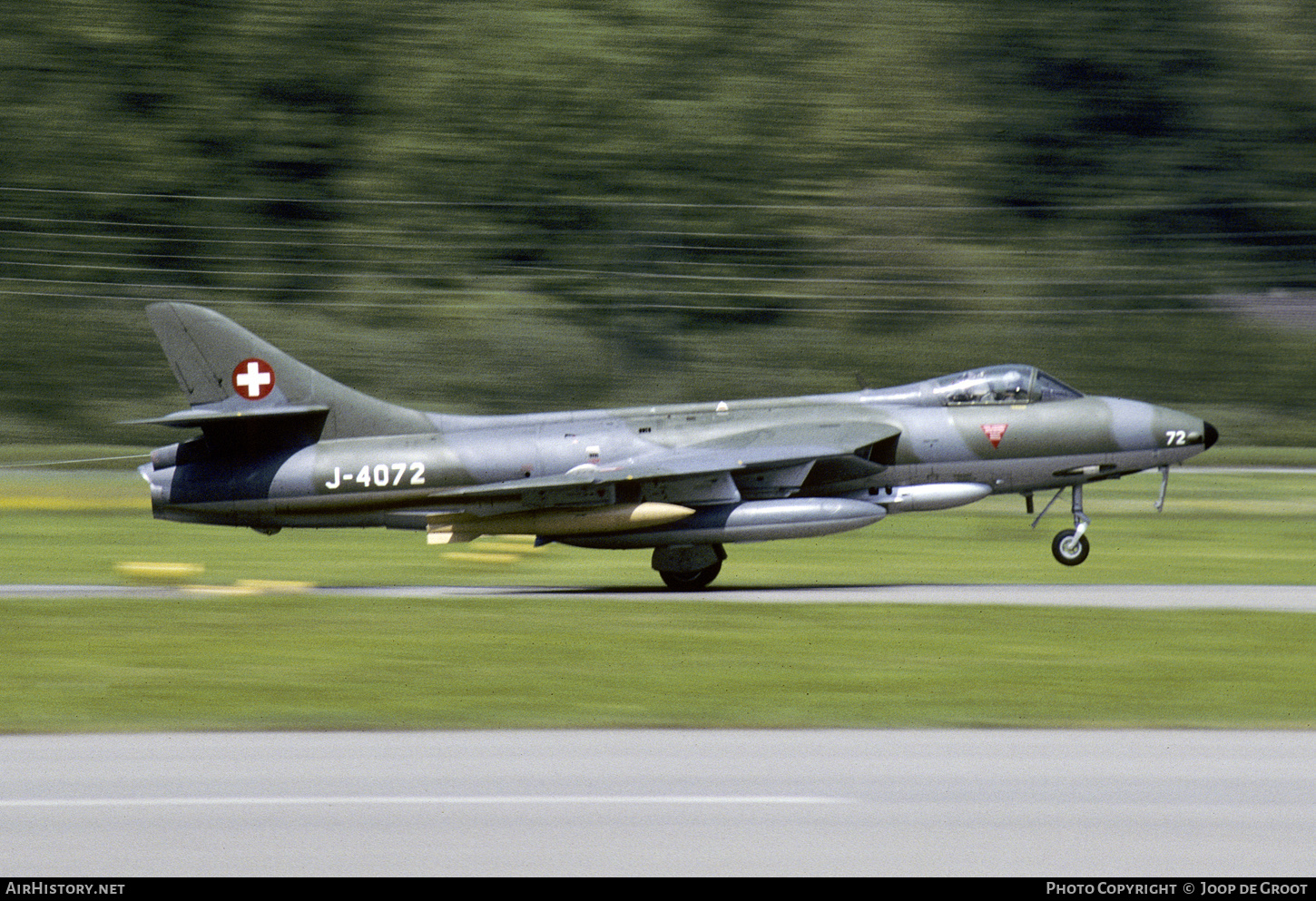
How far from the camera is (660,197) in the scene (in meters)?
52.2

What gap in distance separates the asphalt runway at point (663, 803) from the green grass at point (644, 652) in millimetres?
860

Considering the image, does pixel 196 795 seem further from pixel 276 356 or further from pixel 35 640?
pixel 276 356

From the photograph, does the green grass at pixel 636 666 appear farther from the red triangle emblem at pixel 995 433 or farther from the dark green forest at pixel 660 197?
the dark green forest at pixel 660 197

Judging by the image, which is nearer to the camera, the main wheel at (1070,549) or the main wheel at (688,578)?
the main wheel at (688,578)

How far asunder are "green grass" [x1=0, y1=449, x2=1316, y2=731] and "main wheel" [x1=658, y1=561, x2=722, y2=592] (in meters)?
0.91

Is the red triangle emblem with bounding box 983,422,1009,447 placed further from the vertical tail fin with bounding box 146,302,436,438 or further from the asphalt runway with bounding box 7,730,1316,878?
the asphalt runway with bounding box 7,730,1316,878

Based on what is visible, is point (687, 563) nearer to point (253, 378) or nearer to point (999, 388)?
point (999, 388)

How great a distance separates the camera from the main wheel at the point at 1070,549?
2020 centimetres

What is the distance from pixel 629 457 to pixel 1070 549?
590cm

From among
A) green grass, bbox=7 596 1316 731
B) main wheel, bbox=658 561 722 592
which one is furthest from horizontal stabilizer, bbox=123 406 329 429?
main wheel, bbox=658 561 722 592

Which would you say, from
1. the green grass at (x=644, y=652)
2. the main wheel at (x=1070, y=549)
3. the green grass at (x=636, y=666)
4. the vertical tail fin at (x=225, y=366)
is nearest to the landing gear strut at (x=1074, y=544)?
the main wheel at (x=1070, y=549)

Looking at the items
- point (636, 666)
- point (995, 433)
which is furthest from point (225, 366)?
point (995, 433)

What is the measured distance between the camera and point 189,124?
184 feet

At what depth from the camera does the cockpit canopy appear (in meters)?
19.8
